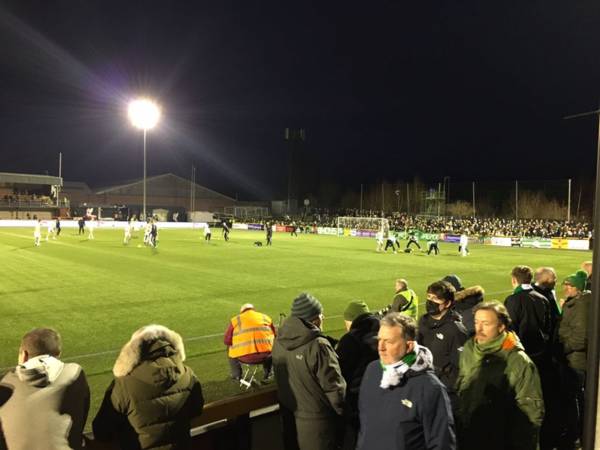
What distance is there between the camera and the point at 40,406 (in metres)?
3.06

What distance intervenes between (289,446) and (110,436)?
5.42ft

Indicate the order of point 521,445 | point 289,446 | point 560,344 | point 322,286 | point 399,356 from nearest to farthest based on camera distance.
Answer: point 399,356, point 521,445, point 289,446, point 560,344, point 322,286

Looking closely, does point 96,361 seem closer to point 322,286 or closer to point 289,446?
point 289,446

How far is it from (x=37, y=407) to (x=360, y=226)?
61.7m

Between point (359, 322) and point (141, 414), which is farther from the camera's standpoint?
point (359, 322)

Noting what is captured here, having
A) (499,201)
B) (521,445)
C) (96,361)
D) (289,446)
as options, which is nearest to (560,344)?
(521,445)

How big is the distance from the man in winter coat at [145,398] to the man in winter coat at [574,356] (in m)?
4.70

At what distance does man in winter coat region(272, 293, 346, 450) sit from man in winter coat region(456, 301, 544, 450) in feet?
3.61

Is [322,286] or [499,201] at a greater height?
[499,201]

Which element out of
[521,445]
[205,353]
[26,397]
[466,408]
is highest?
[26,397]

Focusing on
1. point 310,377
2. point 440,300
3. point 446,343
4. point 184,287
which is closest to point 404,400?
point 310,377

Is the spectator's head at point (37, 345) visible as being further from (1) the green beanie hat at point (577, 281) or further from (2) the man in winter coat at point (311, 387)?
(1) the green beanie hat at point (577, 281)

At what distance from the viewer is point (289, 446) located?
4.43 meters

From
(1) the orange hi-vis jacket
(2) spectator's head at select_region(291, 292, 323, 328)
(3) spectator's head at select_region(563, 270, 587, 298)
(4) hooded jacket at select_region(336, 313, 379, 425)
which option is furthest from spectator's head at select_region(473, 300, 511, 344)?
(1) the orange hi-vis jacket
